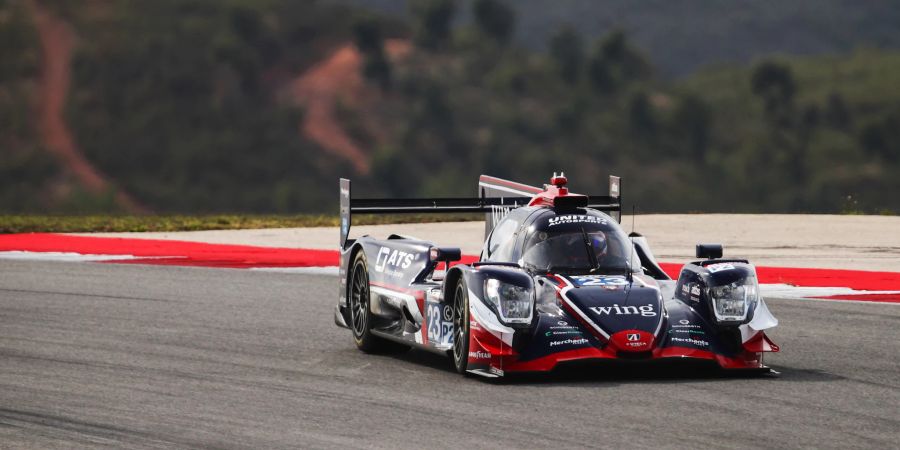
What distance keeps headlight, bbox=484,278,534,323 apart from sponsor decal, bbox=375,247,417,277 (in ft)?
5.56

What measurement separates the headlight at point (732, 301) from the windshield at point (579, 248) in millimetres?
830

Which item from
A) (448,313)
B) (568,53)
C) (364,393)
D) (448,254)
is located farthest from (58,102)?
(364,393)

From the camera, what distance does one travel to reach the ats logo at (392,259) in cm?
1169

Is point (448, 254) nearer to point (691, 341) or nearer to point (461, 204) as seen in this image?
point (691, 341)

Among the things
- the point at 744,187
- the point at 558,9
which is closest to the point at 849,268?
the point at 744,187

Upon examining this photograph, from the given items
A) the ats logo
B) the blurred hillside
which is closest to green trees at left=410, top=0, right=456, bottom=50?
the blurred hillside

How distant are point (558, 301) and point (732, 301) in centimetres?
120

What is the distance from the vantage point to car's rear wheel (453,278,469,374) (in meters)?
10.3

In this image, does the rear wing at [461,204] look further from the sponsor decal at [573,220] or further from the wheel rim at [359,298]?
the sponsor decal at [573,220]

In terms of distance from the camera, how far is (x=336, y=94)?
6812cm

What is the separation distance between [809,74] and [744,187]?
9.68 metres

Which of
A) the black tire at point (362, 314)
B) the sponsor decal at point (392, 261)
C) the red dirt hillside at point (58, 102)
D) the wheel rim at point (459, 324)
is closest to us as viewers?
the wheel rim at point (459, 324)

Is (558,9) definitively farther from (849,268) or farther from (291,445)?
(291,445)

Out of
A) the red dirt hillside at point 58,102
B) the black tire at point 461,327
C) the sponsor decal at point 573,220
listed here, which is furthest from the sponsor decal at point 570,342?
the red dirt hillside at point 58,102
